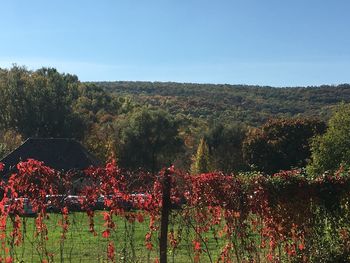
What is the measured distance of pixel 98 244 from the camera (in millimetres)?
7945

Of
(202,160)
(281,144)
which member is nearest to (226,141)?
(202,160)

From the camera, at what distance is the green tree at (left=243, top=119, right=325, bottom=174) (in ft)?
143

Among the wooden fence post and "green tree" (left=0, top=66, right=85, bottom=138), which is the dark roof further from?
the wooden fence post

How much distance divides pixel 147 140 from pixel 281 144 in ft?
35.2

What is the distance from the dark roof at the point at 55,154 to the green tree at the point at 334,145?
14.0 m

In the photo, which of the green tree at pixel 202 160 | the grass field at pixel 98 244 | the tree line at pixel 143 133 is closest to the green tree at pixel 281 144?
the tree line at pixel 143 133

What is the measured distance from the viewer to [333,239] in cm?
709

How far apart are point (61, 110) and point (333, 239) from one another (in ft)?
142

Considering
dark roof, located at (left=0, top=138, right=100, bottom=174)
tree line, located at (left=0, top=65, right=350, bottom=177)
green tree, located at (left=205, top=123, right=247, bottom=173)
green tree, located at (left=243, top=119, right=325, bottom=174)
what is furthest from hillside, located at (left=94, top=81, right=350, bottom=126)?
dark roof, located at (left=0, top=138, right=100, bottom=174)

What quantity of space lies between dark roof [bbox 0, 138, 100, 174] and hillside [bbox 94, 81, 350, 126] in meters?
40.6

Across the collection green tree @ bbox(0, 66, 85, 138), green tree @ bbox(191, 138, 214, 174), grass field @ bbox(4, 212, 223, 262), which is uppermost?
green tree @ bbox(0, 66, 85, 138)

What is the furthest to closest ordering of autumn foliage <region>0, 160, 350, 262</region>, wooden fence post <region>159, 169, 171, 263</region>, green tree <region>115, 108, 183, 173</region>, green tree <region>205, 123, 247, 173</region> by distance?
green tree <region>205, 123, 247, 173</region> < green tree <region>115, 108, 183, 173</region> < wooden fence post <region>159, 169, 171, 263</region> < autumn foliage <region>0, 160, 350, 262</region>

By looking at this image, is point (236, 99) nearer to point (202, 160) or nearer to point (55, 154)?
point (202, 160)

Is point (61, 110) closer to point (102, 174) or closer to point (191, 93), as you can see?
point (102, 174)
